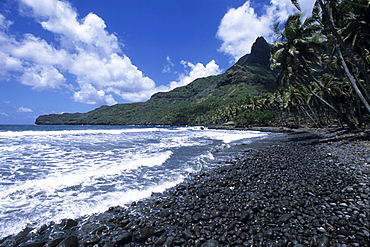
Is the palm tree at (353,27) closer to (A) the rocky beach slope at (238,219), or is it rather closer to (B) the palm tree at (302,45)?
(B) the palm tree at (302,45)

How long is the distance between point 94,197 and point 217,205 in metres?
5.03

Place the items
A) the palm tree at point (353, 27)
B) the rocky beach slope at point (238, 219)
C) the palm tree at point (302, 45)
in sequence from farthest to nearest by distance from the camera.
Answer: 1. the palm tree at point (302, 45)
2. the palm tree at point (353, 27)
3. the rocky beach slope at point (238, 219)

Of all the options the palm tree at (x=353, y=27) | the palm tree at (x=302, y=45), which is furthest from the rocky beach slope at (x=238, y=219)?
the palm tree at (x=302, y=45)

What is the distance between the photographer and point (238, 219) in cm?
467

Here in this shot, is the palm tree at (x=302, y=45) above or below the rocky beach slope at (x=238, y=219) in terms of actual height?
above

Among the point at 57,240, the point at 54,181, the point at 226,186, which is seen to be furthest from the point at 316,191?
the point at 54,181

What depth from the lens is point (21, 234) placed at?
467cm

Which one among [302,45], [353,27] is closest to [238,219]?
[353,27]

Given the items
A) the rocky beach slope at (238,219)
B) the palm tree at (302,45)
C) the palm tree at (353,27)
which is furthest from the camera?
the palm tree at (302,45)

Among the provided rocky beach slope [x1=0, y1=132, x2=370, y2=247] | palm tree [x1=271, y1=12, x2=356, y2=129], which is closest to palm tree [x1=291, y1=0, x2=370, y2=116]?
palm tree [x1=271, y1=12, x2=356, y2=129]

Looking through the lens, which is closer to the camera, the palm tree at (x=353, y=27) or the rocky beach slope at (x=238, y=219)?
the rocky beach slope at (x=238, y=219)

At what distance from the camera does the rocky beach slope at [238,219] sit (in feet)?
12.5

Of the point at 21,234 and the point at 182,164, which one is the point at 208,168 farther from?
the point at 21,234

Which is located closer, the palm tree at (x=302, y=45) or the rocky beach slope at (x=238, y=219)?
the rocky beach slope at (x=238, y=219)
